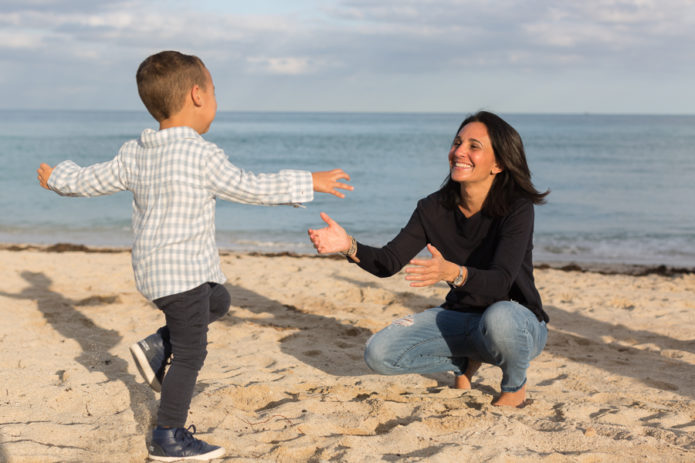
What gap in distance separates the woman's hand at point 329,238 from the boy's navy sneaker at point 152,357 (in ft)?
2.89

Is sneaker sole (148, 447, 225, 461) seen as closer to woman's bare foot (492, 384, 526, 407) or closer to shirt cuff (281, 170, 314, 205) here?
shirt cuff (281, 170, 314, 205)

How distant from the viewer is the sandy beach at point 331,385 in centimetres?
296

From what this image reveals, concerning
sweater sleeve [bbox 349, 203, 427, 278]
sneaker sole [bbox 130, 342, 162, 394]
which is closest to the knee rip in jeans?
sweater sleeve [bbox 349, 203, 427, 278]

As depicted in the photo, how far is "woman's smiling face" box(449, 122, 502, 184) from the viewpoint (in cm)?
357

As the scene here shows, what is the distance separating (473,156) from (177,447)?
215 centimetres

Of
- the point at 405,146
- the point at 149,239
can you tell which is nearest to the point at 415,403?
the point at 149,239

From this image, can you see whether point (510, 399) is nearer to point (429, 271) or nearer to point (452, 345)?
point (452, 345)

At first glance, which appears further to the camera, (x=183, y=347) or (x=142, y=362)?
(x=142, y=362)

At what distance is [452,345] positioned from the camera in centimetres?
373

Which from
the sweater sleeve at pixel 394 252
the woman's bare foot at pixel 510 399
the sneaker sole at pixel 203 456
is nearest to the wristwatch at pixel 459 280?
the sweater sleeve at pixel 394 252

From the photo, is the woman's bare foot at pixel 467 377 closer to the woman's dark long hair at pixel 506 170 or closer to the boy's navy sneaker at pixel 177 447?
the woman's dark long hair at pixel 506 170

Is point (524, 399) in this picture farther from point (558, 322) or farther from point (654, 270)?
point (654, 270)

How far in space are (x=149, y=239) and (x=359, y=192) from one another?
17.6m

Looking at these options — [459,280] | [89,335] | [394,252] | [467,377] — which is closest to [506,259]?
[459,280]
